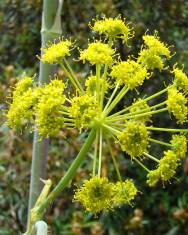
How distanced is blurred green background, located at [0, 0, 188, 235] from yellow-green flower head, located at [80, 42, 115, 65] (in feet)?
4.20

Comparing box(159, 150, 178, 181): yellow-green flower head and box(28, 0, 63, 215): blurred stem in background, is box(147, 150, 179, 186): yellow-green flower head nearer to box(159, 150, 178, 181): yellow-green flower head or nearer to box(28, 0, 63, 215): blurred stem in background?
box(159, 150, 178, 181): yellow-green flower head

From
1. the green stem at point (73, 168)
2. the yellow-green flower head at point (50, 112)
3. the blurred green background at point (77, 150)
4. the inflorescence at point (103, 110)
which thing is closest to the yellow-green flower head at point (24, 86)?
the inflorescence at point (103, 110)

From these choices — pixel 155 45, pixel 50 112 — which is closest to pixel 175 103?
pixel 155 45

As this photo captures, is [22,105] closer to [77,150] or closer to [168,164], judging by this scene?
[168,164]

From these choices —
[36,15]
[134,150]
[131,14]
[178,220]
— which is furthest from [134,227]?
[134,150]

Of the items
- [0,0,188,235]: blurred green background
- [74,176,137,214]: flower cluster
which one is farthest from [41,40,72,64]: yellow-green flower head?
[0,0,188,235]: blurred green background

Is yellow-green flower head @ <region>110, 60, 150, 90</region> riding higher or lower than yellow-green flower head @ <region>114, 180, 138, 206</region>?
higher

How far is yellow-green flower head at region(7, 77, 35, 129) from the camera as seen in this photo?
4.63 feet

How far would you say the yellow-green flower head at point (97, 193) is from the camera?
1381 mm

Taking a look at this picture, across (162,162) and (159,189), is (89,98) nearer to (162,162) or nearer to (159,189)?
(162,162)

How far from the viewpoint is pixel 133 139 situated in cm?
135

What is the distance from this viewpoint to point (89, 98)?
1343mm

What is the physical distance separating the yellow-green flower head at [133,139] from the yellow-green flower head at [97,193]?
106 mm

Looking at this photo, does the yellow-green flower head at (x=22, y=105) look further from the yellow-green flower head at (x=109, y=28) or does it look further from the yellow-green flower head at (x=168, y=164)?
the yellow-green flower head at (x=168, y=164)
